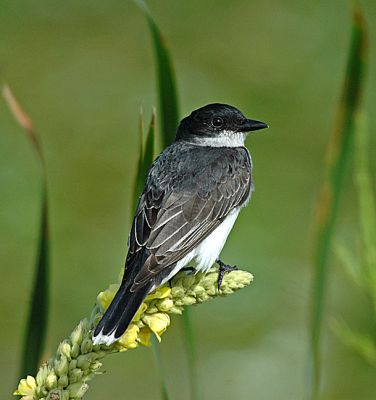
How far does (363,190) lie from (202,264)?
23.1 inches

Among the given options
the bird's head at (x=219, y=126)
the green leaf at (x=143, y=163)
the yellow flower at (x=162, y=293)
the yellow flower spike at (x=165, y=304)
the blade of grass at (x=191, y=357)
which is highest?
the green leaf at (x=143, y=163)

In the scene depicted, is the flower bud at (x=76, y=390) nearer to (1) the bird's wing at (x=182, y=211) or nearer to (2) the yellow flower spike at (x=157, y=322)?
(2) the yellow flower spike at (x=157, y=322)

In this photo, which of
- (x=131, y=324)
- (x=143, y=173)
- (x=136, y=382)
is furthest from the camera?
(x=136, y=382)

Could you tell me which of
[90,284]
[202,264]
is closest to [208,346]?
[90,284]

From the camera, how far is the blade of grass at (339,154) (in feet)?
9.43

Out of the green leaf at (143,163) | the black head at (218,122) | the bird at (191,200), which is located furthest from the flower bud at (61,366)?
the black head at (218,122)

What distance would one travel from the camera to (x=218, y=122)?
14.7 feet

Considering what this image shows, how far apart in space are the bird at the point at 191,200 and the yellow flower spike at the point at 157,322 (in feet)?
0.97

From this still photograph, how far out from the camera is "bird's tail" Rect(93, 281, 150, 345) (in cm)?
226

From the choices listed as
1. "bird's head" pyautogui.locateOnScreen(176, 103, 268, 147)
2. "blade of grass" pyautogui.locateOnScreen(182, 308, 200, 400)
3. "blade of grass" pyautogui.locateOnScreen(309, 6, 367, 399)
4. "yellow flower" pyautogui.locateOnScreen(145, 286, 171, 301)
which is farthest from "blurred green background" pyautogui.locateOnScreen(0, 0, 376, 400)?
"yellow flower" pyautogui.locateOnScreen(145, 286, 171, 301)

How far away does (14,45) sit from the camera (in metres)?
9.70

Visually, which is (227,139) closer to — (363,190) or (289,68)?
(363,190)

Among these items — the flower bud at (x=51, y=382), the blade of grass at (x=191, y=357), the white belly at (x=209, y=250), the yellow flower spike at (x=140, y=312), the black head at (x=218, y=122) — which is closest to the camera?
the flower bud at (x=51, y=382)

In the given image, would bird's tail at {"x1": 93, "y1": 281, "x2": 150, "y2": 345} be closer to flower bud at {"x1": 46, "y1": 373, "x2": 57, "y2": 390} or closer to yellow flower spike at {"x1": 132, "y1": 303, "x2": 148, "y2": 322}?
yellow flower spike at {"x1": 132, "y1": 303, "x2": 148, "y2": 322}
